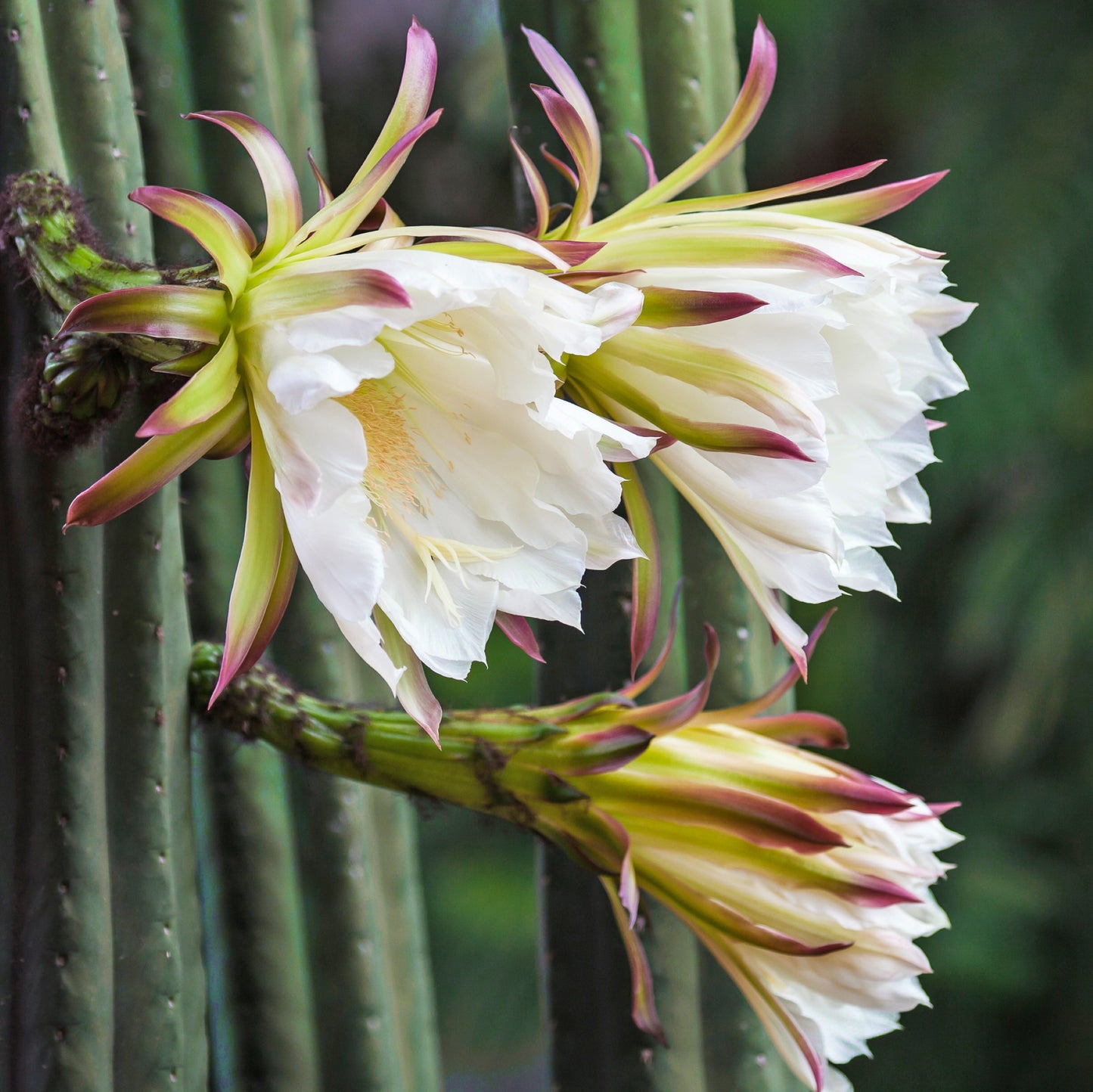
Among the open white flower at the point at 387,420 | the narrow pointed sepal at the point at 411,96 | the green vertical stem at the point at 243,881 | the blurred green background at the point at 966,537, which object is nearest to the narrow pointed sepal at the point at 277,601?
the open white flower at the point at 387,420

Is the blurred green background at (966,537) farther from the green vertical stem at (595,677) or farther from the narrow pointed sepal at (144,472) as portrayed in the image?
the narrow pointed sepal at (144,472)

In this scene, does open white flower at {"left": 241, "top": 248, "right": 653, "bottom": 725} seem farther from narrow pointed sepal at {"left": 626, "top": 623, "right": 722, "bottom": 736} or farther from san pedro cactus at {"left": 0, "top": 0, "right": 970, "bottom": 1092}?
narrow pointed sepal at {"left": 626, "top": 623, "right": 722, "bottom": 736}

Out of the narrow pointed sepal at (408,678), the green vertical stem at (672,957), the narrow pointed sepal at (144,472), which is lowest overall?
the green vertical stem at (672,957)

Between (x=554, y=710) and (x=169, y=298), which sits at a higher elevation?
(x=169, y=298)

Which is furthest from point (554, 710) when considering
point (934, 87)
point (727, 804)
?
point (934, 87)

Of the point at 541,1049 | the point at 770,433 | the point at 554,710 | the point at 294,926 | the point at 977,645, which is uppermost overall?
the point at 770,433

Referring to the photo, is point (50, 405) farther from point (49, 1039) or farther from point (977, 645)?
point (977, 645)

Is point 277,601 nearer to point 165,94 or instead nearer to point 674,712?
point 674,712
